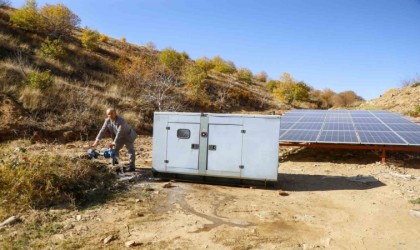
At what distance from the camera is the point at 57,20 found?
30281 millimetres

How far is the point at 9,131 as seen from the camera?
13.7 meters

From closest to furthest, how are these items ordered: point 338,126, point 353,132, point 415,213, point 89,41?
point 415,213
point 353,132
point 338,126
point 89,41

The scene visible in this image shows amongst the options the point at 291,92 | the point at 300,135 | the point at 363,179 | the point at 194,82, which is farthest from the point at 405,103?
the point at 363,179

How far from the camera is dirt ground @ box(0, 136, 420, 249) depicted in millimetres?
5824

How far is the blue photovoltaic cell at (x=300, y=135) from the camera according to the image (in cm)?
1253

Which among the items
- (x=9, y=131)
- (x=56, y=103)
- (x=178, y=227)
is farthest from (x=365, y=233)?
(x=56, y=103)

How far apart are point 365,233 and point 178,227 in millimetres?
3512

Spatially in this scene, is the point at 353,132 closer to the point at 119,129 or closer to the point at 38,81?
the point at 119,129

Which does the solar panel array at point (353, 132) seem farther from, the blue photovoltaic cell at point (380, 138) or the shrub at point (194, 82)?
the shrub at point (194, 82)

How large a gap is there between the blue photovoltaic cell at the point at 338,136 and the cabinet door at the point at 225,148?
4.54 m

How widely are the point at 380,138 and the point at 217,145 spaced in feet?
22.3

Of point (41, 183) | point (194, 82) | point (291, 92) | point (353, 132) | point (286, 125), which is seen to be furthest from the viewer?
point (291, 92)

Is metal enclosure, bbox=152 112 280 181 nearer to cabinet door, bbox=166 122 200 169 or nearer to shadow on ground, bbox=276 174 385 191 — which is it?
cabinet door, bbox=166 122 200 169

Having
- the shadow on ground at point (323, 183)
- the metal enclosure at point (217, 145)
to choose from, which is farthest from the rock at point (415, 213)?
the metal enclosure at point (217, 145)
